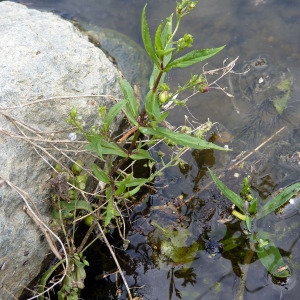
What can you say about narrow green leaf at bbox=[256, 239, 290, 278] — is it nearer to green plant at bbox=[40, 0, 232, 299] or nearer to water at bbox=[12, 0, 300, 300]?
water at bbox=[12, 0, 300, 300]

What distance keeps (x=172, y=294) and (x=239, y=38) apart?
2.61 metres

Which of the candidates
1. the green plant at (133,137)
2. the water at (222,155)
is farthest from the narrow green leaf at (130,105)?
the water at (222,155)

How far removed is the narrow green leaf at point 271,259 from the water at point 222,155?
2.6 inches

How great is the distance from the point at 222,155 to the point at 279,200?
785 millimetres

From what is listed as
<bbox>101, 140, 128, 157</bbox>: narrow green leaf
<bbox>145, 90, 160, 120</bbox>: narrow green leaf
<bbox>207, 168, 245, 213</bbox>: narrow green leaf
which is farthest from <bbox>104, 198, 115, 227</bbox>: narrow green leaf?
<bbox>207, 168, 245, 213</bbox>: narrow green leaf

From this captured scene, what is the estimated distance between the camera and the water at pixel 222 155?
3.22 metres

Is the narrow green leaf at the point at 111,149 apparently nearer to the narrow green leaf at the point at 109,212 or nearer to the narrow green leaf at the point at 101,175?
the narrow green leaf at the point at 101,175

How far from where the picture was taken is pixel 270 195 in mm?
3516

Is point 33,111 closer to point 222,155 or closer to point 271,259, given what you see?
point 222,155

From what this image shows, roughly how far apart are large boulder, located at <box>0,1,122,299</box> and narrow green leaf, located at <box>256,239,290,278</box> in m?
1.49

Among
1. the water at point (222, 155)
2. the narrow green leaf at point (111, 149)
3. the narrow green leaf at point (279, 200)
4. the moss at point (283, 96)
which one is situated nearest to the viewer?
the narrow green leaf at point (111, 149)

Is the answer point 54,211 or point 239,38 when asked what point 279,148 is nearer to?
point 239,38

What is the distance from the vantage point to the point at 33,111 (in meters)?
3.05

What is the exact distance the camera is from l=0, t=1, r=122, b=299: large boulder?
9.09 feet
